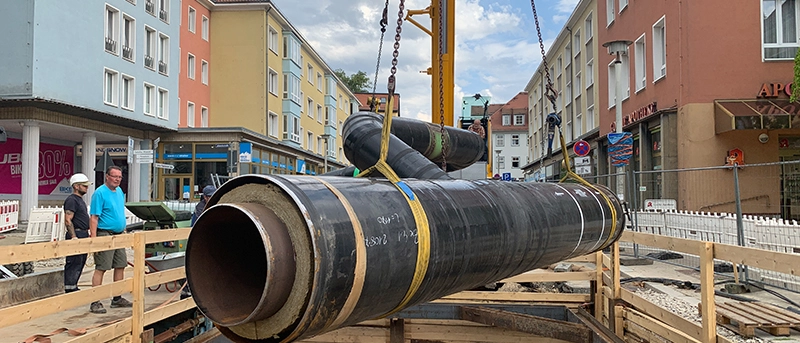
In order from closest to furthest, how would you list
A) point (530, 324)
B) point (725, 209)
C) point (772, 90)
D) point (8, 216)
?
point (530, 324) < point (725, 209) < point (772, 90) < point (8, 216)

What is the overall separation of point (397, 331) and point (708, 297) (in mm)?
3342

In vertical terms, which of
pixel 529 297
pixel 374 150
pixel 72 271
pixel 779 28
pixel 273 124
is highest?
pixel 779 28

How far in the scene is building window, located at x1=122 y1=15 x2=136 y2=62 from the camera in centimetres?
2056

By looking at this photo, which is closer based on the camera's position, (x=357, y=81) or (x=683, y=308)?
(x=683, y=308)

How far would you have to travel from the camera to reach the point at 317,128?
3928 cm

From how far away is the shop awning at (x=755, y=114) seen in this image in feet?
41.2

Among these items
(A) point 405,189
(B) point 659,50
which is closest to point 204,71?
(B) point 659,50

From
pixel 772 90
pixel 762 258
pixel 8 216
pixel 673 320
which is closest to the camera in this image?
pixel 762 258

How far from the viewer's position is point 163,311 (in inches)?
171

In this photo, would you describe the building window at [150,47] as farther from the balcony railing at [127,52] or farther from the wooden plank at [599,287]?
the wooden plank at [599,287]

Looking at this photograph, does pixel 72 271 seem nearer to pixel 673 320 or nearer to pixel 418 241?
pixel 418 241

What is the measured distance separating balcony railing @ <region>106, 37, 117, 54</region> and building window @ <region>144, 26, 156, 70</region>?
1967 millimetres

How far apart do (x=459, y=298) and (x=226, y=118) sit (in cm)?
2428

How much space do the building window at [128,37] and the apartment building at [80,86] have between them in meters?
0.04
